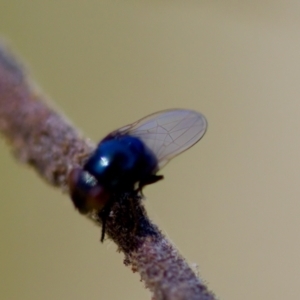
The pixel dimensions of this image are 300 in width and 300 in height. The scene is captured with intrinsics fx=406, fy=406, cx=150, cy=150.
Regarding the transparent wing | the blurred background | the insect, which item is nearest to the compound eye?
the insect

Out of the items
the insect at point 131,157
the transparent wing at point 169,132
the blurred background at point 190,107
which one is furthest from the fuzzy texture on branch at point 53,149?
the blurred background at point 190,107

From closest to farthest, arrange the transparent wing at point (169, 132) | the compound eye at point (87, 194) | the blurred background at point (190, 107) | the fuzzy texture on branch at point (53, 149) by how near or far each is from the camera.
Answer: the fuzzy texture on branch at point (53, 149), the compound eye at point (87, 194), the transparent wing at point (169, 132), the blurred background at point (190, 107)

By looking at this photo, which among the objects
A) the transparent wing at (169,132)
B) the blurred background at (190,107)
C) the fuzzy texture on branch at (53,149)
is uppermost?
the blurred background at (190,107)

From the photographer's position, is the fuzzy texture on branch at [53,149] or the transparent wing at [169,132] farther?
the transparent wing at [169,132]

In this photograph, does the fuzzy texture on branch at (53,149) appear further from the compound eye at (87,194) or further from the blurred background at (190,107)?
the blurred background at (190,107)

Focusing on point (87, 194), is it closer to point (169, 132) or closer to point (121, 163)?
point (121, 163)

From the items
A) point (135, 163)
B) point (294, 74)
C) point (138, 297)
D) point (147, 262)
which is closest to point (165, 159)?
point (135, 163)

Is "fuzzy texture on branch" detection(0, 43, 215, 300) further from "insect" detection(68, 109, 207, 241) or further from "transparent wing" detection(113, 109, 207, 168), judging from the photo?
"transparent wing" detection(113, 109, 207, 168)

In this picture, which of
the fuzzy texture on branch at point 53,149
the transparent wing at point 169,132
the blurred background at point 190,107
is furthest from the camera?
the blurred background at point 190,107

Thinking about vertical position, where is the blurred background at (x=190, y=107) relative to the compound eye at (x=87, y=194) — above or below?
above
